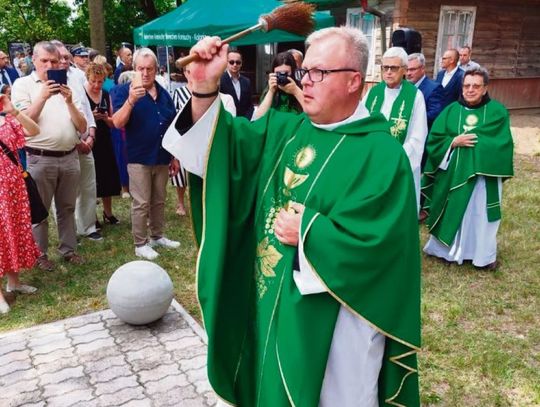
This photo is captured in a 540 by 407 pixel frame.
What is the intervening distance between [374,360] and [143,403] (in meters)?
1.85

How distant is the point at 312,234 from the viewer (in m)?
1.98

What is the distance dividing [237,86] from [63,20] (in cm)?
2892

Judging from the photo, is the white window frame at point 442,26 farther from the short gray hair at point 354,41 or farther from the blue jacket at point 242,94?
the short gray hair at point 354,41

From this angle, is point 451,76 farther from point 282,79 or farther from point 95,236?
point 95,236

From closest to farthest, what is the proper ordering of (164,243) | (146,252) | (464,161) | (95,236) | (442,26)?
(464,161)
(146,252)
(164,243)
(95,236)
(442,26)

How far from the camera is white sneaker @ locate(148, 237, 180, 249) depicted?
614 centimetres

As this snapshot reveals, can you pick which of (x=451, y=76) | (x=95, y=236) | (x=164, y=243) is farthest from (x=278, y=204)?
(x=451, y=76)

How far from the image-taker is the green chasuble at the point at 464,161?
5387 millimetres

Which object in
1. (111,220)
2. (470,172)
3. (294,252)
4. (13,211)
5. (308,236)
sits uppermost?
(308,236)

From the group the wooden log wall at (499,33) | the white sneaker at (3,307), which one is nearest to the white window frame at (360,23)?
the wooden log wall at (499,33)

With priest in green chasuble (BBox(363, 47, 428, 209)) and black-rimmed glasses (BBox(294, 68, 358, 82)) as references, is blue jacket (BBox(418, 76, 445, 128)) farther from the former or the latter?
black-rimmed glasses (BBox(294, 68, 358, 82))

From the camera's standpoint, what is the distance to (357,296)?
6.50ft

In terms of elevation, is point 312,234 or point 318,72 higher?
point 318,72

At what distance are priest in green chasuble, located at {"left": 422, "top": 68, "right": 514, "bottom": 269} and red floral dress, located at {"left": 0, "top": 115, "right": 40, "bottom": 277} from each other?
4326 mm
